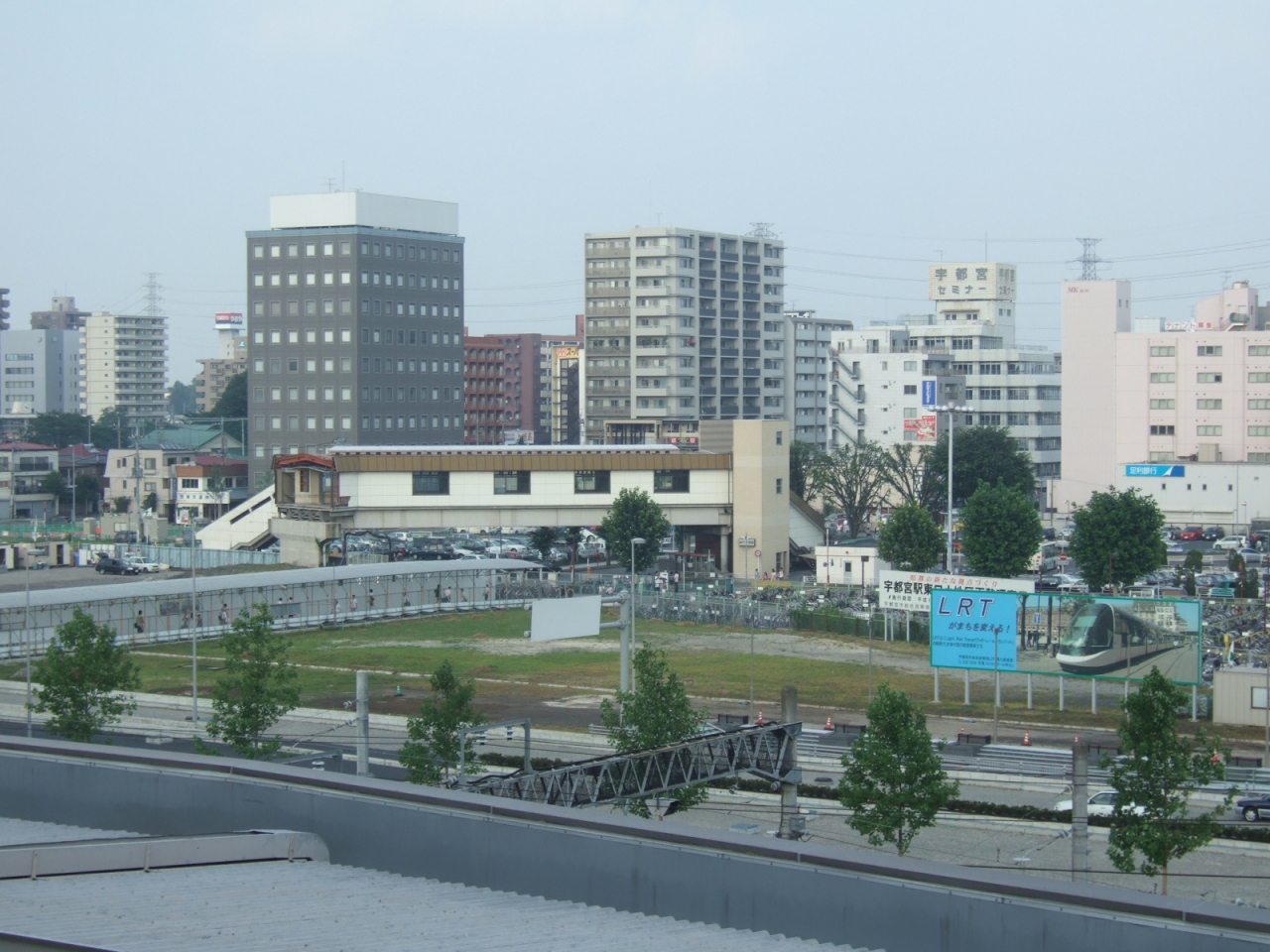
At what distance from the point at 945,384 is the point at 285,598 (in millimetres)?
55350

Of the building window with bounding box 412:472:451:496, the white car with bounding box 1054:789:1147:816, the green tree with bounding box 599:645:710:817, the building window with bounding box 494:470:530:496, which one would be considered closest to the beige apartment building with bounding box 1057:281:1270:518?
the building window with bounding box 494:470:530:496

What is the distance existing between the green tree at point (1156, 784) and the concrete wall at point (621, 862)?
26.1 feet

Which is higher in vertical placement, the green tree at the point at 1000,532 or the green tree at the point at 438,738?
the green tree at the point at 1000,532

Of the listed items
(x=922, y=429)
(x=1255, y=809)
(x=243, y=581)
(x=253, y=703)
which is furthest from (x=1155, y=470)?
(x=253, y=703)

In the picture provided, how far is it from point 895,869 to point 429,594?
39.6 meters

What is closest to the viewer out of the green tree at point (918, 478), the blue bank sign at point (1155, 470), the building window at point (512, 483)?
the building window at point (512, 483)

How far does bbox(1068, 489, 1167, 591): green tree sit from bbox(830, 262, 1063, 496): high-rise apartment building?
125ft

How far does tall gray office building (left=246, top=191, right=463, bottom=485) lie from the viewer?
3339 inches

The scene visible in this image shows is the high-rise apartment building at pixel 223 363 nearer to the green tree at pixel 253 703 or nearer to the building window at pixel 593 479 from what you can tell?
the building window at pixel 593 479

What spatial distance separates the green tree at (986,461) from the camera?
242 ft

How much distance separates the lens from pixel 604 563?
6003cm

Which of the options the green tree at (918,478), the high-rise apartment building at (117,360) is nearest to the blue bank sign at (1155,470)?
the green tree at (918,478)

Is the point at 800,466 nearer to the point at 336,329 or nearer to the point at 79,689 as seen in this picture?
the point at 336,329

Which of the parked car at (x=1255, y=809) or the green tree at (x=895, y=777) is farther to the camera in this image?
the parked car at (x=1255, y=809)
